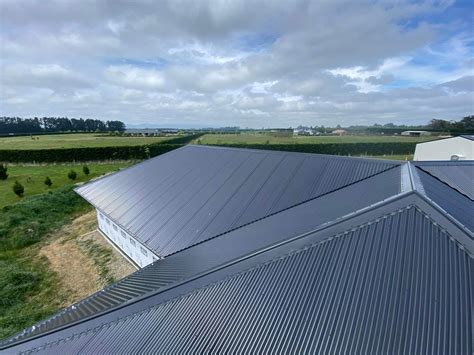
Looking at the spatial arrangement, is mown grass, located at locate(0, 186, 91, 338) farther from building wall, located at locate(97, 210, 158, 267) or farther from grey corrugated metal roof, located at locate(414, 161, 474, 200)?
grey corrugated metal roof, located at locate(414, 161, 474, 200)

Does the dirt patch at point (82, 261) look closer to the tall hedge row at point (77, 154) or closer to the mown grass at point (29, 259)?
the mown grass at point (29, 259)

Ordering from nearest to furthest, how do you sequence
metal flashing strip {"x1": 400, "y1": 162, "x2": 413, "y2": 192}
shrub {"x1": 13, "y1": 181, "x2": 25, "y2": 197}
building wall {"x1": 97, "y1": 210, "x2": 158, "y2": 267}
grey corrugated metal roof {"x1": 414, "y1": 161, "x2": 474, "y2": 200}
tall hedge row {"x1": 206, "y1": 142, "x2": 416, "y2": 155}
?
metal flashing strip {"x1": 400, "y1": 162, "x2": 413, "y2": 192}
grey corrugated metal roof {"x1": 414, "y1": 161, "x2": 474, "y2": 200}
building wall {"x1": 97, "y1": 210, "x2": 158, "y2": 267}
shrub {"x1": 13, "y1": 181, "x2": 25, "y2": 197}
tall hedge row {"x1": 206, "y1": 142, "x2": 416, "y2": 155}

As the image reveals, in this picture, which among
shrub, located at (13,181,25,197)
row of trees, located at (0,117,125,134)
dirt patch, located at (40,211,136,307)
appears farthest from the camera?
row of trees, located at (0,117,125,134)

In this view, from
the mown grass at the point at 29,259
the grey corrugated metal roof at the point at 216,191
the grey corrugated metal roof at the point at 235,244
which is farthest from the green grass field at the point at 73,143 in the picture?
the grey corrugated metal roof at the point at 235,244

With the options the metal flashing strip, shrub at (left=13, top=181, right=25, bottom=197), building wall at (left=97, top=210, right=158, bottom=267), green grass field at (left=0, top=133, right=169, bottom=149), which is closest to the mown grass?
building wall at (left=97, top=210, right=158, bottom=267)

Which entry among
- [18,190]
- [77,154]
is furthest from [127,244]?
[77,154]

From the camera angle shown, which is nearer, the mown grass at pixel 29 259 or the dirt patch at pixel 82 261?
the mown grass at pixel 29 259

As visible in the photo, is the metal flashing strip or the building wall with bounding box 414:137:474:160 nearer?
the metal flashing strip
